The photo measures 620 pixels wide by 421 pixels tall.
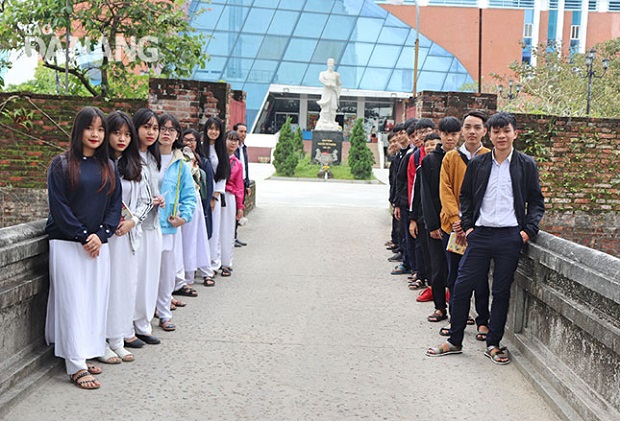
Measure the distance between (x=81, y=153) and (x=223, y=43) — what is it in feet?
155

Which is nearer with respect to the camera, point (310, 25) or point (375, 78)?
point (310, 25)

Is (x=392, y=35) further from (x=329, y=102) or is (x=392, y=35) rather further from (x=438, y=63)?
(x=329, y=102)

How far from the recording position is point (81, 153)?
4965 millimetres

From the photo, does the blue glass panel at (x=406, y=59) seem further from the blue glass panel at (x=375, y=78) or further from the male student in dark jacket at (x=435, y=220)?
the male student in dark jacket at (x=435, y=220)

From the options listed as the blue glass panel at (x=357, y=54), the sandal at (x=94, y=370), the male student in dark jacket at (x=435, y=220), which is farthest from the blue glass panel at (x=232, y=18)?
the sandal at (x=94, y=370)

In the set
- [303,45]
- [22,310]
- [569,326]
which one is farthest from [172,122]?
[303,45]

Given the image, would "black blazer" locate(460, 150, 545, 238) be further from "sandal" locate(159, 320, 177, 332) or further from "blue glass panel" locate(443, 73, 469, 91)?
"blue glass panel" locate(443, 73, 469, 91)

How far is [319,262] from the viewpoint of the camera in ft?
Result: 34.0

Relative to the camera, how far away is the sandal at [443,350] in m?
5.91

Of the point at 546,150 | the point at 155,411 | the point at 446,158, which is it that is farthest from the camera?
the point at 546,150

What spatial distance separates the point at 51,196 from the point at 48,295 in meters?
0.86

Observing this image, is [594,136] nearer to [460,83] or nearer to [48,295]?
[48,295]

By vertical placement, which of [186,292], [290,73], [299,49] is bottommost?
[186,292]

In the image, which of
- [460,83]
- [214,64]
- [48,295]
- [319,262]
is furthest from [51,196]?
[460,83]
